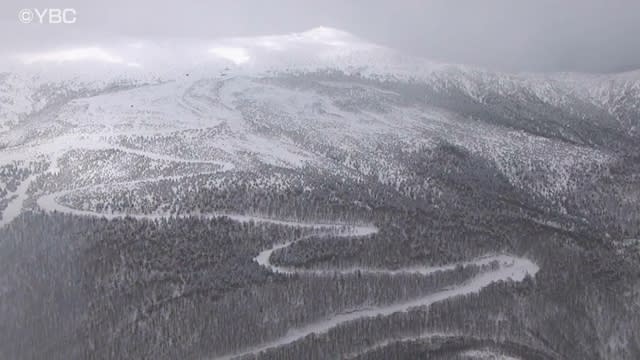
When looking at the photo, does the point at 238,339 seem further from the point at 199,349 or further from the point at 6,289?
the point at 6,289

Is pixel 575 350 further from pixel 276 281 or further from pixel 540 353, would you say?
pixel 276 281

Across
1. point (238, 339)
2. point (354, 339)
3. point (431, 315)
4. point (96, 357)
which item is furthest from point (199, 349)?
point (431, 315)

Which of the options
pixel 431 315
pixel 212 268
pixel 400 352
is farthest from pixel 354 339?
pixel 212 268

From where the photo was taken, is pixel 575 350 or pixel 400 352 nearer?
pixel 400 352

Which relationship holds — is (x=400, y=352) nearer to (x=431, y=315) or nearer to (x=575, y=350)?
(x=431, y=315)

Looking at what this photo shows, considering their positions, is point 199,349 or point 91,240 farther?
point 91,240

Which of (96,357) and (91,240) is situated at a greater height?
(91,240)

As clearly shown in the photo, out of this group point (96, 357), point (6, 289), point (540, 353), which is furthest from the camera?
point (540, 353)

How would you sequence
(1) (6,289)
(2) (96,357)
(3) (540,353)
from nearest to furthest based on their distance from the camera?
(2) (96,357) < (1) (6,289) < (3) (540,353)

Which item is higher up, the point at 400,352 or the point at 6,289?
the point at 6,289
